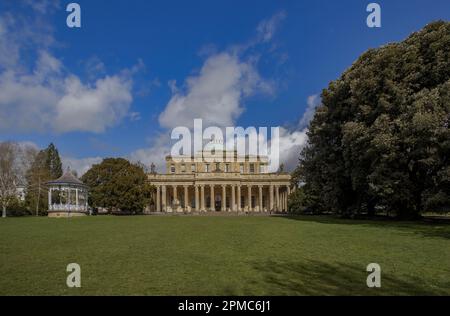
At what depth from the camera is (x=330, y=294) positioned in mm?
6262

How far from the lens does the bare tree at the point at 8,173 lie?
4756 cm

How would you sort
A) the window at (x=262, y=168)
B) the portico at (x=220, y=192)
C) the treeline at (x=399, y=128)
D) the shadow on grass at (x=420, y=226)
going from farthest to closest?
1. the window at (x=262, y=168)
2. the portico at (x=220, y=192)
3. the treeline at (x=399, y=128)
4. the shadow on grass at (x=420, y=226)

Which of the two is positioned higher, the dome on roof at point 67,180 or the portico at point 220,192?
the dome on roof at point 67,180

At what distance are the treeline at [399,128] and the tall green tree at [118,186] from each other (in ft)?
108

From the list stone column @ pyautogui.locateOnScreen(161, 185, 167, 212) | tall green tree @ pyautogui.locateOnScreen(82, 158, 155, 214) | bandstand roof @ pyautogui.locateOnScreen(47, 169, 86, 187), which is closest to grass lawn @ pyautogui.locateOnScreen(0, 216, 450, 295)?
bandstand roof @ pyautogui.locateOnScreen(47, 169, 86, 187)

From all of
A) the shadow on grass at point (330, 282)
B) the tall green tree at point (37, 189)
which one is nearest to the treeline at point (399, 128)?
the shadow on grass at point (330, 282)

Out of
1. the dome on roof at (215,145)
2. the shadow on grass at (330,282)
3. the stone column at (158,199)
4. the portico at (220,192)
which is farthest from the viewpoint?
the dome on roof at (215,145)

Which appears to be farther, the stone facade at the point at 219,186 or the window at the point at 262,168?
the window at the point at 262,168

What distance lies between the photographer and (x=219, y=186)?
253 ft

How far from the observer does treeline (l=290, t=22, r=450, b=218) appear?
22.0m

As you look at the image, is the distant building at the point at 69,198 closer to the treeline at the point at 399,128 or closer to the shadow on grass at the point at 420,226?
the treeline at the point at 399,128
